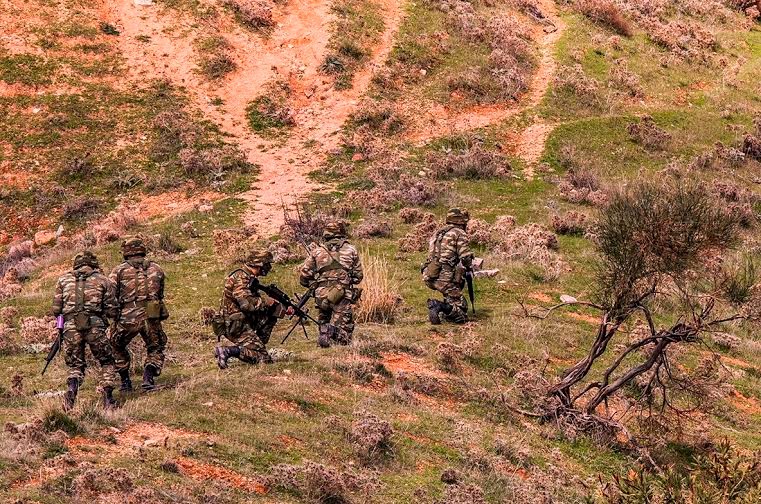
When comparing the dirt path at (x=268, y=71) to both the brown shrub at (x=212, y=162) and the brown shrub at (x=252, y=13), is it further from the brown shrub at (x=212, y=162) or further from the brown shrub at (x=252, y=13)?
the brown shrub at (x=212, y=162)

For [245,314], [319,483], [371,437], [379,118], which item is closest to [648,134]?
[379,118]

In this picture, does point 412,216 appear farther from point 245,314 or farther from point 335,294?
point 245,314

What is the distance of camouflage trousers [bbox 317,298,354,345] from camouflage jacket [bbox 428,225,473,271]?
258 cm

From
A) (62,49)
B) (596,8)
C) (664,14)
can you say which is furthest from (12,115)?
(664,14)

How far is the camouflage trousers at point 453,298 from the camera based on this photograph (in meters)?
15.9

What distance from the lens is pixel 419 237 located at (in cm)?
2138

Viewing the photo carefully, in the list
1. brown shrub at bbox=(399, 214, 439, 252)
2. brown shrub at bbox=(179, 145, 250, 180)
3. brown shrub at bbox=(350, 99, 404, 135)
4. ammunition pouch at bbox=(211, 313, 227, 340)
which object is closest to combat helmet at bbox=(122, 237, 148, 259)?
ammunition pouch at bbox=(211, 313, 227, 340)

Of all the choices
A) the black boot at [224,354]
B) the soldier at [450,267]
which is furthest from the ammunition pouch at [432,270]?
the black boot at [224,354]

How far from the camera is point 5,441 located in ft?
28.2

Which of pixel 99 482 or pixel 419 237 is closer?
pixel 99 482

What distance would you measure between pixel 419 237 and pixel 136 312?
10.5 meters

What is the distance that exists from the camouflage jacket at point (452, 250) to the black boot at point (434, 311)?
2.43 feet

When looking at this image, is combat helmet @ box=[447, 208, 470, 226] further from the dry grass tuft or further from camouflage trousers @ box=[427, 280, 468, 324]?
the dry grass tuft

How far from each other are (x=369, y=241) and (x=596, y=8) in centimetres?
2418
